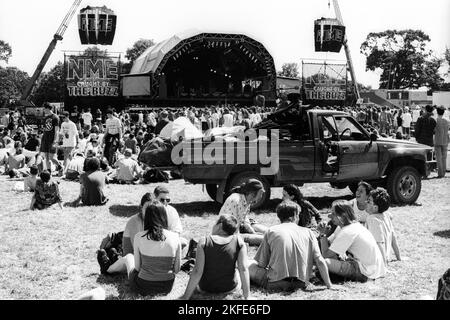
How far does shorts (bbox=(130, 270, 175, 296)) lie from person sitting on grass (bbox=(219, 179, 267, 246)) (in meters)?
1.85

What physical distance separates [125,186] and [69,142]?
2.53 m

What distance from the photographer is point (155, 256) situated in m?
5.75

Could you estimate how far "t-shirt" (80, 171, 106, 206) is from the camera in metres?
11.1

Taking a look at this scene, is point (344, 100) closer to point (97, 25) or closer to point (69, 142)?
point (97, 25)

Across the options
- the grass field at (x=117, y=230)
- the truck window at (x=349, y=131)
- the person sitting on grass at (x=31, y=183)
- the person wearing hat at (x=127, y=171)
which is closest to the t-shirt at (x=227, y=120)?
the person wearing hat at (x=127, y=171)

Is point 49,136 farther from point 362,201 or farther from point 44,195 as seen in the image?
point 362,201

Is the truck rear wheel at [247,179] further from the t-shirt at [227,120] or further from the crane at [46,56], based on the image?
the crane at [46,56]

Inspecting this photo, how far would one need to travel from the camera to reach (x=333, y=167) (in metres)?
10.5

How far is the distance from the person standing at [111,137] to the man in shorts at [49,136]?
176 cm

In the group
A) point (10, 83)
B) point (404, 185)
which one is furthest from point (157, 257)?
point (10, 83)

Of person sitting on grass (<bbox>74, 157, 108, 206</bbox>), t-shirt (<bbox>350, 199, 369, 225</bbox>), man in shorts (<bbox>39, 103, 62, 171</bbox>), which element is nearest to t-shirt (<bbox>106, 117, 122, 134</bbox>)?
man in shorts (<bbox>39, 103, 62, 171</bbox>)
